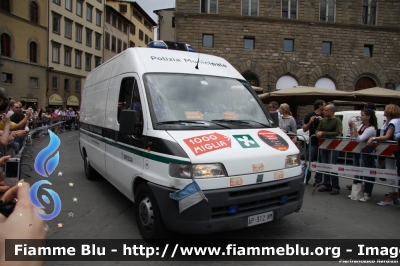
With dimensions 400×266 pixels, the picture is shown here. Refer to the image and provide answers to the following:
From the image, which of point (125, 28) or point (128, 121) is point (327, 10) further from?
point (125, 28)

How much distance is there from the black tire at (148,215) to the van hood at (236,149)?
0.79m

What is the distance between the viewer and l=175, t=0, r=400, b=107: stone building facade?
2430 cm

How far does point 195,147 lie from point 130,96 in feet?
5.45

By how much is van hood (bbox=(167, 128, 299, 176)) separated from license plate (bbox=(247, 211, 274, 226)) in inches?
20.8

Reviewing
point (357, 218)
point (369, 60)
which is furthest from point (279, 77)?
point (357, 218)

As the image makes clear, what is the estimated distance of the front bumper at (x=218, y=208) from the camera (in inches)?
135

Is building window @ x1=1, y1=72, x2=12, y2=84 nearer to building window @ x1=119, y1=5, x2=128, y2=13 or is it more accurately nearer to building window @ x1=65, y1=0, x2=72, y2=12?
building window @ x1=65, y1=0, x2=72, y2=12

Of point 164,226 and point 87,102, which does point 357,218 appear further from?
point 87,102

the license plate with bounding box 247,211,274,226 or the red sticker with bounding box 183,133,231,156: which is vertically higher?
the red sticker with bounding box 183,133,231,156

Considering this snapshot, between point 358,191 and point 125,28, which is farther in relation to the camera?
point 125,28

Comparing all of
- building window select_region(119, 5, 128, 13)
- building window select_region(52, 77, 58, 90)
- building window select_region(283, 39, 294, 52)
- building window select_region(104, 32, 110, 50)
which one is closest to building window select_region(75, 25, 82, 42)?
building window select_region(104, 32, 110, 50)

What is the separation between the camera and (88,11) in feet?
143

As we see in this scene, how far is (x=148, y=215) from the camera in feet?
12.6

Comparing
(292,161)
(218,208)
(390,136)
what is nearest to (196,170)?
(218,208)
